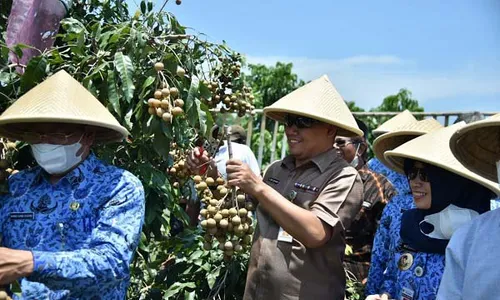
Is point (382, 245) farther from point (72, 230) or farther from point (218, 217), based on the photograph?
point (72, 230)

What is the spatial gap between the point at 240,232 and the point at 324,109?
25.2 inches

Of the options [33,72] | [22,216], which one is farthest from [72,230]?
[33,72]

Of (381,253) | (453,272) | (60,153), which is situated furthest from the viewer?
(381,253)

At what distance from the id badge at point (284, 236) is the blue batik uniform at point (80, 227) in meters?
0.72

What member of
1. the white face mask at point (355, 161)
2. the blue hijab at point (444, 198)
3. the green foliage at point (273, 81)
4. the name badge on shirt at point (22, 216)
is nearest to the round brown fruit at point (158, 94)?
the name badge on shirt at point (22, 216)

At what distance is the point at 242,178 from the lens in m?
2.86

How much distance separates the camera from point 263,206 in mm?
2895

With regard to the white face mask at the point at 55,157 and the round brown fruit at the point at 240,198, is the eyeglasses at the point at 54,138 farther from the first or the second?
Result: the round brown fruit at the point at 240,198

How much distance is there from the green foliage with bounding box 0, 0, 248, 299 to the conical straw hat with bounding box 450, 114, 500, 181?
116cm

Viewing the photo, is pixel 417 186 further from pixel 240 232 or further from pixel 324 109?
pixel 240 232

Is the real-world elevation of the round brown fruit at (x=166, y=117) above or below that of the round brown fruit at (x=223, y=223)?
above

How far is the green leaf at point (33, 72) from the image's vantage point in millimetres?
2994

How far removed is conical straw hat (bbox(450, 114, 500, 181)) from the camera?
2.34 m

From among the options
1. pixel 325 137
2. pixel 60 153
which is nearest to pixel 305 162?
pixel 325 137
